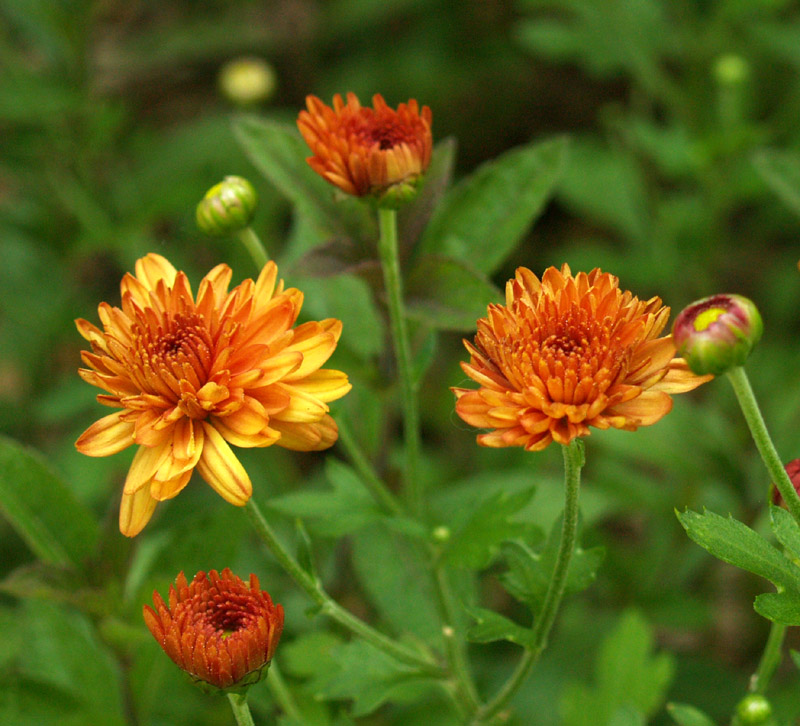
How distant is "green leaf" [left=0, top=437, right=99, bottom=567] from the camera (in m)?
1.69

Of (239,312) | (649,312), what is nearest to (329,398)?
(239,312)

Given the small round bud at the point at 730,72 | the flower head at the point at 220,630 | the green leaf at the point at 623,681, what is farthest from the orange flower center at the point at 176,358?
the small round bud at the point at 730,72

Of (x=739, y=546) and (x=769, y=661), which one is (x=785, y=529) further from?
(x=769, y=661)

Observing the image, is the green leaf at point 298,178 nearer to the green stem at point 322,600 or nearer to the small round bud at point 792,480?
the green stem at point 322,600

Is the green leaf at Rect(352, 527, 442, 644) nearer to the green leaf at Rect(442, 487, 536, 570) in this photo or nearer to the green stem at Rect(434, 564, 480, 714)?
the green stem at Rect(434, 564, 480, 714)

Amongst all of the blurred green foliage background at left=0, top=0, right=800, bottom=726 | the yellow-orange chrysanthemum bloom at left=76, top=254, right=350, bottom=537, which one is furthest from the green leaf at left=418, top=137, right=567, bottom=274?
the yellow-orange chrysanthemum bloom at left=76, top=254, right=350, bottom=537

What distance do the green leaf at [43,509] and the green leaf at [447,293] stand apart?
716 mm

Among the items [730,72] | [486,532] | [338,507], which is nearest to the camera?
[486,532]

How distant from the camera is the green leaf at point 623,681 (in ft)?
5.83

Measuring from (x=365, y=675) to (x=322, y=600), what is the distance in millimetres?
233

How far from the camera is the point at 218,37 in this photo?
365 cm

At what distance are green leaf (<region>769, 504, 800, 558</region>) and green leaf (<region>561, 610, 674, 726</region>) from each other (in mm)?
750

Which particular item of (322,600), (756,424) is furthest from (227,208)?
(756,424)

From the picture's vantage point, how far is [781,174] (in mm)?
1880
